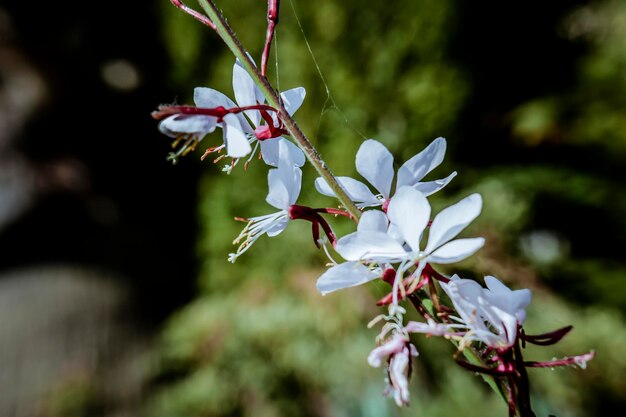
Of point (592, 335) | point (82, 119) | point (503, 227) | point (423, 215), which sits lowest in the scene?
point (592, 335)

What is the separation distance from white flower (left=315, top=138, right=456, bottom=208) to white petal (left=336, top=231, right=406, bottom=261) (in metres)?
0.03

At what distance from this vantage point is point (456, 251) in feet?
0.59

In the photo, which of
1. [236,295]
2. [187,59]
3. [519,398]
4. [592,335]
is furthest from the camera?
[187,59]

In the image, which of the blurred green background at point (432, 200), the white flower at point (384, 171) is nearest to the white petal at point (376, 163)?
the white flower at point (384, 171)

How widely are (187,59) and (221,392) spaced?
1.13 m

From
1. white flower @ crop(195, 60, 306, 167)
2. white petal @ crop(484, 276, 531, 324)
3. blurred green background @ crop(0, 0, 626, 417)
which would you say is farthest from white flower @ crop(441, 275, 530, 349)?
blurred green background @ crop(0, 0, 626, 417)

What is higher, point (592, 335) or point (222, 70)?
point (222, 70)

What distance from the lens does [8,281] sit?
125cm

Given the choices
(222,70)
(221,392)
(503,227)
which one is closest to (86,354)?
(221,392)

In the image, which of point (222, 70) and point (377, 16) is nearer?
point (377, 16)

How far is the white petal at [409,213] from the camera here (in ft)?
0.61

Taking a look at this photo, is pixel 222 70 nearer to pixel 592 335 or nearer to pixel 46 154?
pixel 46 154

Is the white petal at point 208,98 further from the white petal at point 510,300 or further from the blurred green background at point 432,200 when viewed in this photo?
the blurred green background at point 432,200

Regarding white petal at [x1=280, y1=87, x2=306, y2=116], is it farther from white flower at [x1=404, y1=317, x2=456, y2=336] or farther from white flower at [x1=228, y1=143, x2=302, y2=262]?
white flower at [x1=404, y1=317, x2=456, y2=336]
